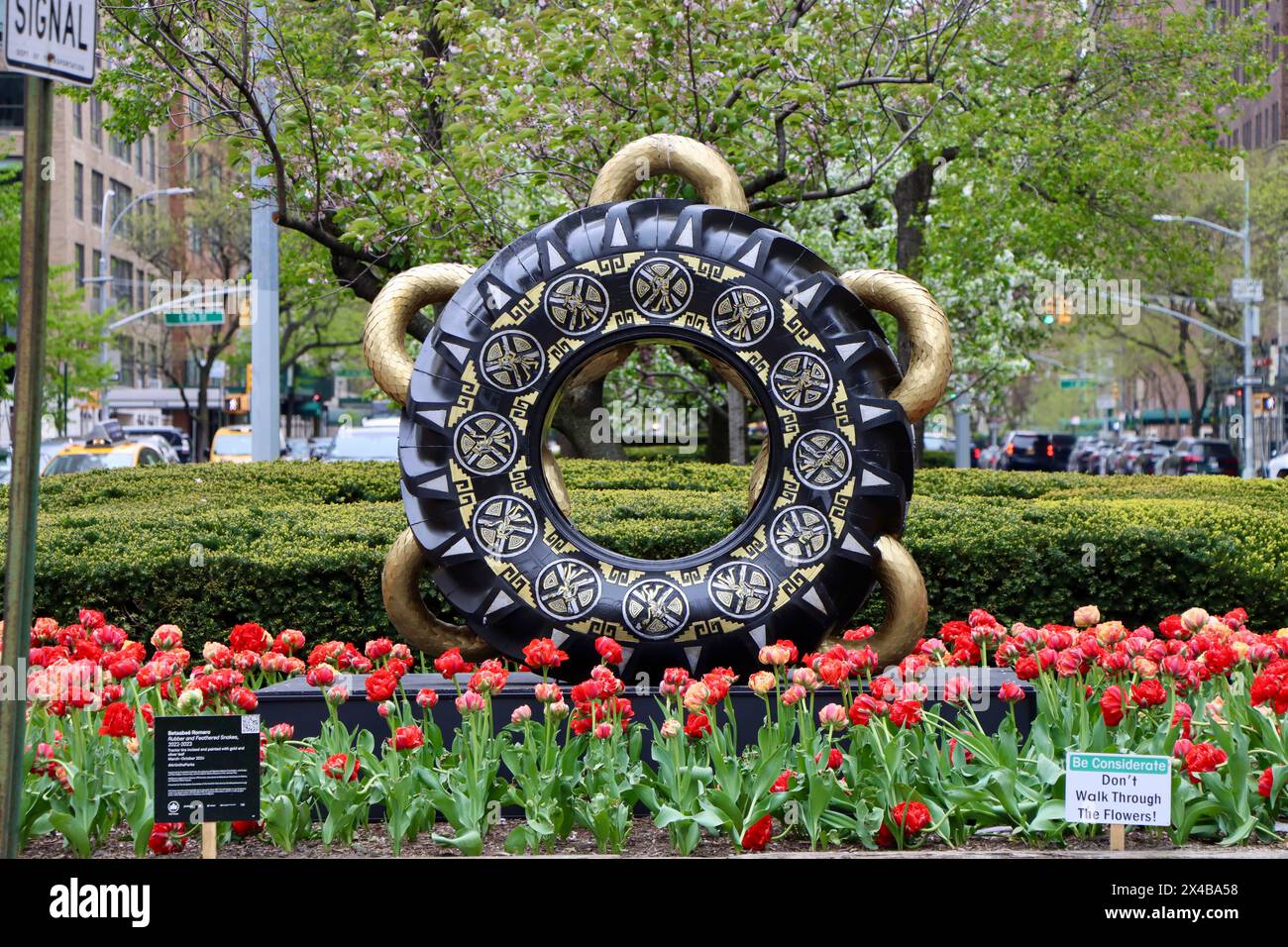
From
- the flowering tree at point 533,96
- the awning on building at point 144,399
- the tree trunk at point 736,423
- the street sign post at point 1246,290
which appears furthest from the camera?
the awning on building at point 144,399

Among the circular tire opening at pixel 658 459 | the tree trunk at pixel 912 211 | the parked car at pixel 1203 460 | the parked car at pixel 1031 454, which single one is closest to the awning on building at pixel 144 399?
the parked car at pixel 1031 454

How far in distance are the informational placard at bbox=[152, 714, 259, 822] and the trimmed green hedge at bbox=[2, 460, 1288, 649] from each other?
3.79 m

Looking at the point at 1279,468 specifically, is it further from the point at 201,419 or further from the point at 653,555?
the point at 201,419

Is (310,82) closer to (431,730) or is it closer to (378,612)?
(378,612)

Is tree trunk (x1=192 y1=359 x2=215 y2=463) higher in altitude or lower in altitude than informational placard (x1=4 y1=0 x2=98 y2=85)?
higher

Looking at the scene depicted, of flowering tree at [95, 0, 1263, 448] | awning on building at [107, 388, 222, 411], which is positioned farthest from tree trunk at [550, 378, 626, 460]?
awning on building at [107, 388, 222, 411]

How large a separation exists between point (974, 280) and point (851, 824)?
17.2 meters

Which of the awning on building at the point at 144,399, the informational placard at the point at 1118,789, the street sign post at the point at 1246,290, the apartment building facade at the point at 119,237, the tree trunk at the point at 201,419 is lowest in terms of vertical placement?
the informational placard at the point at 1118,789

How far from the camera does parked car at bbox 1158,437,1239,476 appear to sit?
38250 mm

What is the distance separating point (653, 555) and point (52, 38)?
5.56 meters

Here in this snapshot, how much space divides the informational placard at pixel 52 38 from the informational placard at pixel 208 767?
6.30 ft

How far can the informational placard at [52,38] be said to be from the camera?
13.4 feet

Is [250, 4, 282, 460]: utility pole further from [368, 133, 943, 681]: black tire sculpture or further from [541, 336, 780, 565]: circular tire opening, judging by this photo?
[368, 133, 943, 681]: black tire sculpture

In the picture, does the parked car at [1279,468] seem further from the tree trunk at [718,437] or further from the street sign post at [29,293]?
the street sign post at [29,293]
